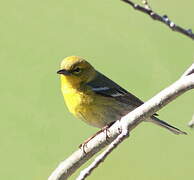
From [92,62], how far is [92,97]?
244 centimetres

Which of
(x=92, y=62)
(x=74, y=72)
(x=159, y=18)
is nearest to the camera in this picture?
(x=159, y=18)

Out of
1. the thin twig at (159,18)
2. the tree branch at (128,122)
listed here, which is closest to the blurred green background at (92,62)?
the tree branch at (128,122)

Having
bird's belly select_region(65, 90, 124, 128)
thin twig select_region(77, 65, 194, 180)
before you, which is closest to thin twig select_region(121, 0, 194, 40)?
thin twig select_region(77, 65, 194, 180)

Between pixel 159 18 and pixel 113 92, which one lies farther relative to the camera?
pixel 113 92

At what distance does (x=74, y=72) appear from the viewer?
4.89m

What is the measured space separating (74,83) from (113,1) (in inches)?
155

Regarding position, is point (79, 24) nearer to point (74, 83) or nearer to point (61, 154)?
point (61, 154)

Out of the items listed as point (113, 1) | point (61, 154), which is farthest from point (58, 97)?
point (113, 1)

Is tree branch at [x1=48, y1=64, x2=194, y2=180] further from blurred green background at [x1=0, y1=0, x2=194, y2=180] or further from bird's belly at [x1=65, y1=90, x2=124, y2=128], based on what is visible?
blurred green background at [x1=0, y1=0, x2=194, y2=180]

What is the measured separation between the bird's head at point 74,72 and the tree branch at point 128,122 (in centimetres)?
142

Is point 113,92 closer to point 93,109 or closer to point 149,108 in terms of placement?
point 93,109

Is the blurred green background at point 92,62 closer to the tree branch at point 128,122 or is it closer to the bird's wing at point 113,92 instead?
the bird's wing at point 113,92

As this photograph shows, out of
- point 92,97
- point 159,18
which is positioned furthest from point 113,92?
point 159,18

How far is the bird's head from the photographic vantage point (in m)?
4.82
